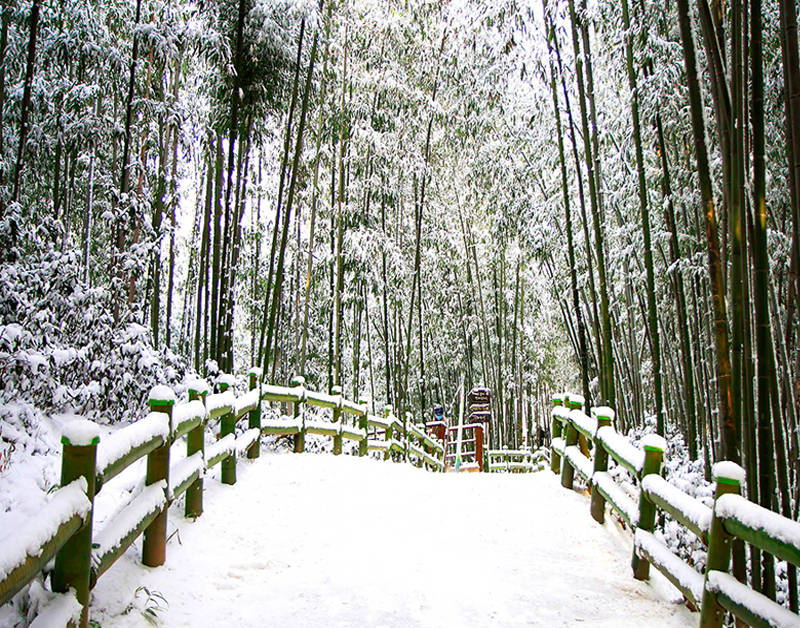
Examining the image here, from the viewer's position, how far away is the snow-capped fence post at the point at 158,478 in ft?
8.56

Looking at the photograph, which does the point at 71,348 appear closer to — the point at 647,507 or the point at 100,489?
the point at 100,489

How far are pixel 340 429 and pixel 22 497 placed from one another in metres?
3.96

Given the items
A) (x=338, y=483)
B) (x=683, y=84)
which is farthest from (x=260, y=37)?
(x=338, y=483)

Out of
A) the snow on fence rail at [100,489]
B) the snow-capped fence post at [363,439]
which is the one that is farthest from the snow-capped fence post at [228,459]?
the snow-capped fence post at [363,439]

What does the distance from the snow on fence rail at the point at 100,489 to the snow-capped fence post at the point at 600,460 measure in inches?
97.2

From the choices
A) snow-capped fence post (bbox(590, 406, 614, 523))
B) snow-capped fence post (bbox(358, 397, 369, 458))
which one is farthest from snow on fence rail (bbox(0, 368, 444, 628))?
snow-capped fence post (bbox(358, 397, 369, 458))

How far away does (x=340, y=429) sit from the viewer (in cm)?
685

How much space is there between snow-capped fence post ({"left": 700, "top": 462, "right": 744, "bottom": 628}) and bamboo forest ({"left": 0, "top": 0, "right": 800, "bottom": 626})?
0.31 metres

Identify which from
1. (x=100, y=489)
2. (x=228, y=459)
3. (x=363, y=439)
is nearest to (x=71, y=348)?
(x=228, y=459)

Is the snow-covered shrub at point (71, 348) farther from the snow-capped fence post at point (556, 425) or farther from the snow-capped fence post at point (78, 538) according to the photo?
the snow-capped fence post at point (556, 425)

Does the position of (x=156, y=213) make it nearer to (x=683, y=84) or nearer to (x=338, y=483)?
(x=338, y=483)

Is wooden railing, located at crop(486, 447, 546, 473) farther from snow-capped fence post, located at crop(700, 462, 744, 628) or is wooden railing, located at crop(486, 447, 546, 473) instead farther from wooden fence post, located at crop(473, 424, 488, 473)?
snow-capped fence post, located at crop(700, 462, 744, 628)

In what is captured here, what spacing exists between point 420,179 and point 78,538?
965 cm

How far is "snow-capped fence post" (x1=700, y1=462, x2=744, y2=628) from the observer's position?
2180 millimetres
